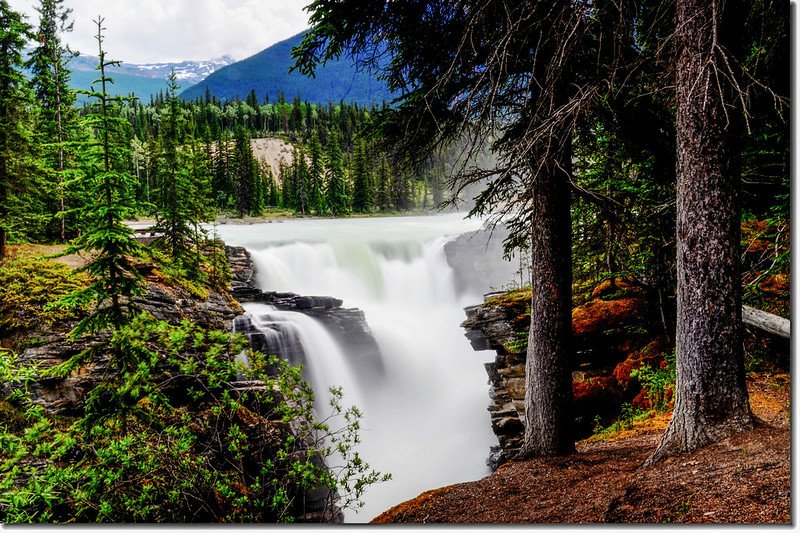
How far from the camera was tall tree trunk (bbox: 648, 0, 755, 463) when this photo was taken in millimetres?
2697

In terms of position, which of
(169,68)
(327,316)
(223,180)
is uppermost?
(223,180)

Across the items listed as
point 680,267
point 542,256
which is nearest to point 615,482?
point 680,267

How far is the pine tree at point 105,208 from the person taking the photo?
13.8ft

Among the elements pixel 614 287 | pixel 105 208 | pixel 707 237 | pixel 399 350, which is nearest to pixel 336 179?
pixel 399 350

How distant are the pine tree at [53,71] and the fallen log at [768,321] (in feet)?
21.5

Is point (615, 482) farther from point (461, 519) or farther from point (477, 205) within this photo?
point (477, 205)

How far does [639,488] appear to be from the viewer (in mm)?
2721

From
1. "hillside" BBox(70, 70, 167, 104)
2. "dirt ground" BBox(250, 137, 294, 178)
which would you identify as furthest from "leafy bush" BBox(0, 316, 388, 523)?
"dirt ground" BBox(250, 137, 294, 178)

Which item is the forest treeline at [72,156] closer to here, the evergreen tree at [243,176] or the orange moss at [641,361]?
the orange moss at [641,361]

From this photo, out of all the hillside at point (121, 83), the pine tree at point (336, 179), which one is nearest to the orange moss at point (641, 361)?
the hillside at point (121, 83)

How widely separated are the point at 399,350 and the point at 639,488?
323 inches

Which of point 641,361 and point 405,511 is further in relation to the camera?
point 641,361

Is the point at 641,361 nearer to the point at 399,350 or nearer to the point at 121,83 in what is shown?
the point at 399,350

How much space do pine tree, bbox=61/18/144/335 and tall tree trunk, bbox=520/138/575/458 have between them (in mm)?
3929
